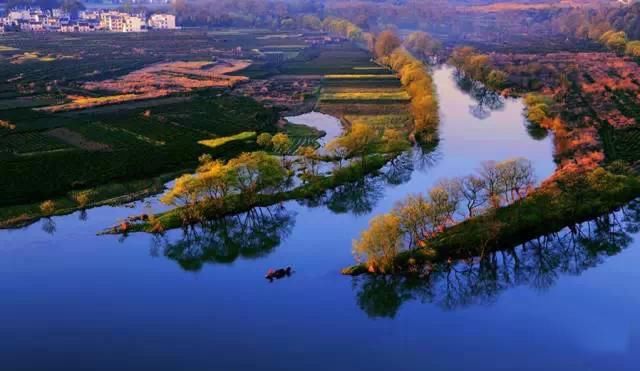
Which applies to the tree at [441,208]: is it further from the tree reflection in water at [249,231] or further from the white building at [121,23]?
the white building at [121,23]

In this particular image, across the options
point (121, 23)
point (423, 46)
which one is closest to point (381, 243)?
point (423, 46)

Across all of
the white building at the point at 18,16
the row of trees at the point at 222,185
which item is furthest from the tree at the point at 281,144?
the white building at the point at 18,16

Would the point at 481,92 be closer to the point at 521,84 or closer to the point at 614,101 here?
the point at 521,84

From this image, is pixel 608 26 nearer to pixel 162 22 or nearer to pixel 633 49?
pixel 633 49

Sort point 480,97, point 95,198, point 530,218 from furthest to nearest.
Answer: point 480,97 → point 95,198 → point 530,218

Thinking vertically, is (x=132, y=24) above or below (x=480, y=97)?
below

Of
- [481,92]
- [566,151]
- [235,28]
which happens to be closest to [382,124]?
[566,151]

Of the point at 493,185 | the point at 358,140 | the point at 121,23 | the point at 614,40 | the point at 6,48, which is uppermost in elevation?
the point at 614,40
